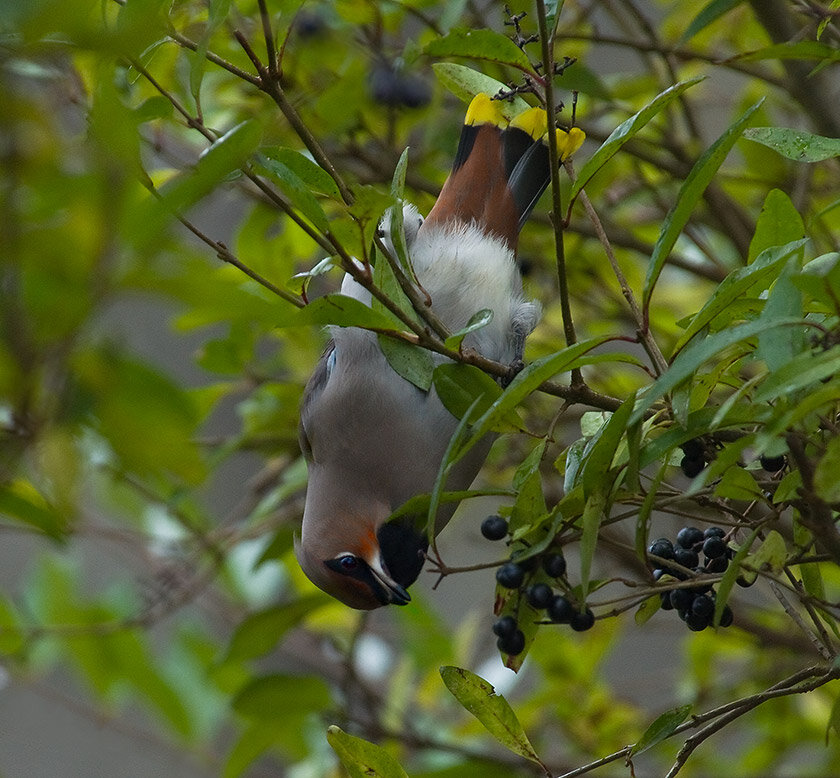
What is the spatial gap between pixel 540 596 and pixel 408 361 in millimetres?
362

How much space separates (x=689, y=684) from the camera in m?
3.15

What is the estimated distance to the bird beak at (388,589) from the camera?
2.36m

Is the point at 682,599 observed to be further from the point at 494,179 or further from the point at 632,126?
the point at 494,179

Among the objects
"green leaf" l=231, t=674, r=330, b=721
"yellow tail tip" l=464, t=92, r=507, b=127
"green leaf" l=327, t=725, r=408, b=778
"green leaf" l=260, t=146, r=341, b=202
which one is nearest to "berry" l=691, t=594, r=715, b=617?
"green leaf" l=327, t=725, r=408, b=778

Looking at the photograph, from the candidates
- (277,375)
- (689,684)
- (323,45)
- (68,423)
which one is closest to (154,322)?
(277,375)

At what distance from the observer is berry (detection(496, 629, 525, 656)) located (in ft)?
5.19

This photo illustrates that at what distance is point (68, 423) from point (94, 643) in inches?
108

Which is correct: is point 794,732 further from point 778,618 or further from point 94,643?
point 94,643

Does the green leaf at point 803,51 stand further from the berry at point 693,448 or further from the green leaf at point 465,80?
the berry at point 693,448

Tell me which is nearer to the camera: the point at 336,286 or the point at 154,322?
the point at 336,286

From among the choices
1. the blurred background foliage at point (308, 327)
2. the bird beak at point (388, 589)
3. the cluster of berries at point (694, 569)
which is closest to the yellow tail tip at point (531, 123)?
the blurred background foliage at point (308, 327)

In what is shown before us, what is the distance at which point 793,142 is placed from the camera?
1512 mm

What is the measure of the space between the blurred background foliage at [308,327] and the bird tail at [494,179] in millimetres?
129

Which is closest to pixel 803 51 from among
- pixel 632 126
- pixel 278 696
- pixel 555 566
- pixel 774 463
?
pixel 632 126
